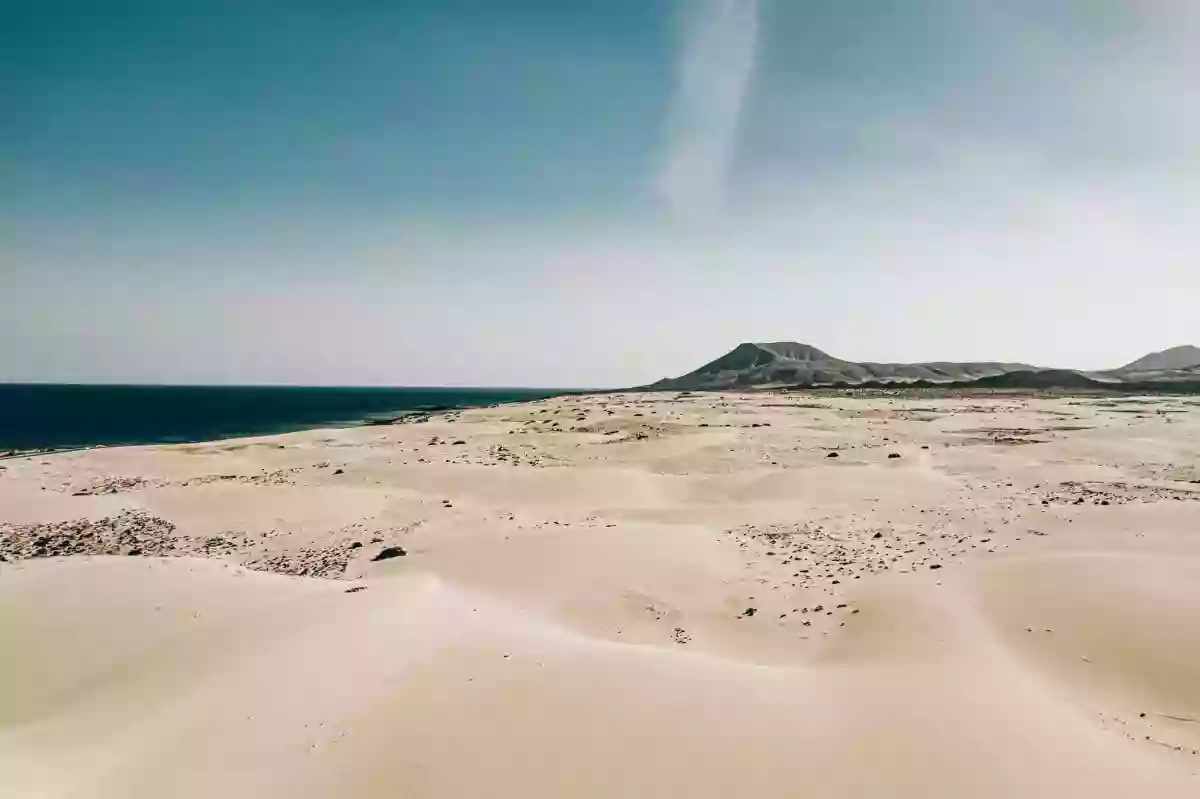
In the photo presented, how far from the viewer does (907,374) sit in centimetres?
14525

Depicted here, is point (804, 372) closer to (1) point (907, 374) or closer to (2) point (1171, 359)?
(1) point (907, 374)

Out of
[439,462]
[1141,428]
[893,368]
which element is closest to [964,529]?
[439,462]

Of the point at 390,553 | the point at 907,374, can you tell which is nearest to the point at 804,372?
the point at 907,374

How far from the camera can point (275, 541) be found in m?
15.0

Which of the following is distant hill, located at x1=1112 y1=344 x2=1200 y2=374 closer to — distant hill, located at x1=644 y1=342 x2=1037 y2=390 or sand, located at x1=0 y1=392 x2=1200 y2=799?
distant hill, located at x1=644 y1=342 x2=1037 y2=390

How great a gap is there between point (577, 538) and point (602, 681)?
7.20 metres

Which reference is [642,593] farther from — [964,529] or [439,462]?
[439,462]

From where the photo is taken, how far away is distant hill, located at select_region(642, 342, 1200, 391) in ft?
296

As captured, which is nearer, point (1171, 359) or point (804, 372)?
point (804, 372)

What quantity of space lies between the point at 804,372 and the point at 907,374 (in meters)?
30.3

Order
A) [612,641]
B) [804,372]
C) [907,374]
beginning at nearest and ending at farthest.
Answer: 1. [612,641]
2. [804,372]
3. [907,374]

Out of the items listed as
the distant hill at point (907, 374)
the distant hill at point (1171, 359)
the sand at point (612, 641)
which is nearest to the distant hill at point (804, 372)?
the distant hill at point (907, 374)

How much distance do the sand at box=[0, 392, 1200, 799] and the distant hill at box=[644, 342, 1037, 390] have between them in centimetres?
11086

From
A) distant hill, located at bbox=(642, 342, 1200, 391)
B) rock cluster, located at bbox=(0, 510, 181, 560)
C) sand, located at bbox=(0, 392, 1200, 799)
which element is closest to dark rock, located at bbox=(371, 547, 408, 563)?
sand, located at bbox=(0, 392, 1200, 799)
